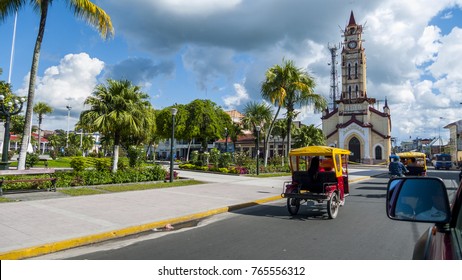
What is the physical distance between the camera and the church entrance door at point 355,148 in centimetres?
6247

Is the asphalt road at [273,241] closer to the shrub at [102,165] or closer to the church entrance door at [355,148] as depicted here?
the shrub at [102,165]

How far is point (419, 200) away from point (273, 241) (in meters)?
4.51

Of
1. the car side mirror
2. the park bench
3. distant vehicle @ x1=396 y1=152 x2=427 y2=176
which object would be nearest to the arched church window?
distant vehicle @ x1=396 y1=152 x2=427 y2=176

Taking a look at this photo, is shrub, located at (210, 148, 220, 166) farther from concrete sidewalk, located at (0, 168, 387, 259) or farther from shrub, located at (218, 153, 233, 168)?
concrete sidewalk, located at (0, 168, 387, 259)

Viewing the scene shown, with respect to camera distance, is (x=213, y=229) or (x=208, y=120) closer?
(x=213, y=229)

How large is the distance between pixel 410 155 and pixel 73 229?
1617cm

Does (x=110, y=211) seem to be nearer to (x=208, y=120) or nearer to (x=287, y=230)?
(x=287, y=230)

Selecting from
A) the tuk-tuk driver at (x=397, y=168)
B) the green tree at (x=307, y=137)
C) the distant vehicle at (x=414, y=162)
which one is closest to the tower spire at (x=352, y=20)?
the green tree at (x=307, y=137)

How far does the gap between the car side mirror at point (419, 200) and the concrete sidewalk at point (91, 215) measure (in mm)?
5842

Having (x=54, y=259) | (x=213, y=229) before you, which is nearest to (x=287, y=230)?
(x=213, y=229)

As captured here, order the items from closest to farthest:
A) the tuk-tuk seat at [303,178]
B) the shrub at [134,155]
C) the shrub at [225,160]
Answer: the tuk-tuk seat at [303,178]
the shrub at [134,155]
the shrub at [225,160]

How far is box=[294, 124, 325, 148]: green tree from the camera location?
44.5 metres

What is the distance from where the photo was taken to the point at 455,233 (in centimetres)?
194

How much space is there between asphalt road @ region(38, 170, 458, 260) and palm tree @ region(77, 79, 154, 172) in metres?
9.82
